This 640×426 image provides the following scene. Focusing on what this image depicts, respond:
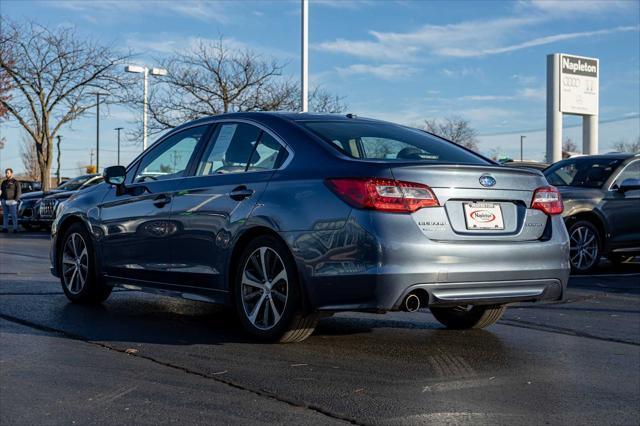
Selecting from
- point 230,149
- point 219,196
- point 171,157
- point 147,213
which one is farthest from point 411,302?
point 171,157

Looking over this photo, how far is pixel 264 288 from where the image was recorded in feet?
19.3

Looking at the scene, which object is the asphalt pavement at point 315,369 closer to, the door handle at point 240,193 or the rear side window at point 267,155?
the door handle at point 240,193

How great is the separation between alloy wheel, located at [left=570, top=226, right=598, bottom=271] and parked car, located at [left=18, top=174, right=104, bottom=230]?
1459cm

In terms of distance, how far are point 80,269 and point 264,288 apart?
2684mm

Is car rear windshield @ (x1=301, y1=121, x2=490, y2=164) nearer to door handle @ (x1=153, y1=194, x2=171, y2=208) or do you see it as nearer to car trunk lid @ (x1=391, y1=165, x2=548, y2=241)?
car trunk lid @ (x1=391, y1=165, x2=548, y2=241)

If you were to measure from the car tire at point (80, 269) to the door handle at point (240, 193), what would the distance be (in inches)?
83.5

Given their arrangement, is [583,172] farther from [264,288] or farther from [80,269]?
[264,288]

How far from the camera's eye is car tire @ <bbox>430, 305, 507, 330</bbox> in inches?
259

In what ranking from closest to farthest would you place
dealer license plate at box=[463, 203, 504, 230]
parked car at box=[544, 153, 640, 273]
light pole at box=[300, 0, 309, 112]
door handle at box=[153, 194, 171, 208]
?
dealer license plate at box=[463, 203, 504, 230] → door handle at box=[153, 194, 171, 208] → parked car at box=[544, 153, 640, 273] → light pole at box=[300, 0, 309, 112]

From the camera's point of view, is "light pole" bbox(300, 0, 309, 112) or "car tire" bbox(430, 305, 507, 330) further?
"light pole" bbox(300, 0, 309, 112)

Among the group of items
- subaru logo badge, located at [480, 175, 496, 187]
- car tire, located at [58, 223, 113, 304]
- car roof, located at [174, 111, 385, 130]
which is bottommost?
car tire, located at [58, 223, 113, 304]

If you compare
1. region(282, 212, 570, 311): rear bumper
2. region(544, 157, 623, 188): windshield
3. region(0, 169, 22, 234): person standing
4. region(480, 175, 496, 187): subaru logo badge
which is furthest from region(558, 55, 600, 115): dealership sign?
region(282, 212, 570, 311): rear bumper

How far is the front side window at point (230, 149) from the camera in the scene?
250 inches

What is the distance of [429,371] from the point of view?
5.20 m
